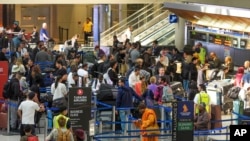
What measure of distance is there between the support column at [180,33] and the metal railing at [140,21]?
2.30 m

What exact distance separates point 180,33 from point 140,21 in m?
3.61

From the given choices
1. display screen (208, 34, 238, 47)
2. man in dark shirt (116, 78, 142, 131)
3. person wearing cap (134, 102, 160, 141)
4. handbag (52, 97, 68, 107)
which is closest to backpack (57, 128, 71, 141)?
person wearing cap (134, 102, 160, 141)

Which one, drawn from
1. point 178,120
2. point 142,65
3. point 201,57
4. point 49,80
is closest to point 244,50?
point 201,57

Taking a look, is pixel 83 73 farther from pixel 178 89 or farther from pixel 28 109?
pixel 28 109

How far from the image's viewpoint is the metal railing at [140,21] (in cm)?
4059

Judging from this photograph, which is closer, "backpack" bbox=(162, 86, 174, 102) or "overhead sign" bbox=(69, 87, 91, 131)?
"overhead sign" bbox=(69, 87, 91, 131)

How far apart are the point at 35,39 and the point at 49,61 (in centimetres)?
810

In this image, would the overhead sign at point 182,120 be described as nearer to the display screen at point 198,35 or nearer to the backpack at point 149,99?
the backpack at point 149,99

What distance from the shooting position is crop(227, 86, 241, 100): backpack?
24281mm

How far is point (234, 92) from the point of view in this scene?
2442 centimetres

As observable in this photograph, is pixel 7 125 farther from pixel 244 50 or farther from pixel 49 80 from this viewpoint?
pixel 244 50

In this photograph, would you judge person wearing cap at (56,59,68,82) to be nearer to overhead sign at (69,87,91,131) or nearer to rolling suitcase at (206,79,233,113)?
overhead sign at (69,87,91,131)

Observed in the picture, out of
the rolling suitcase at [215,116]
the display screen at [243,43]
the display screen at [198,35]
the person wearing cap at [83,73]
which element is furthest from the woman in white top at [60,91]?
the display screen at [198,35]

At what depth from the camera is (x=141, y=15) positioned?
41.7 meters
